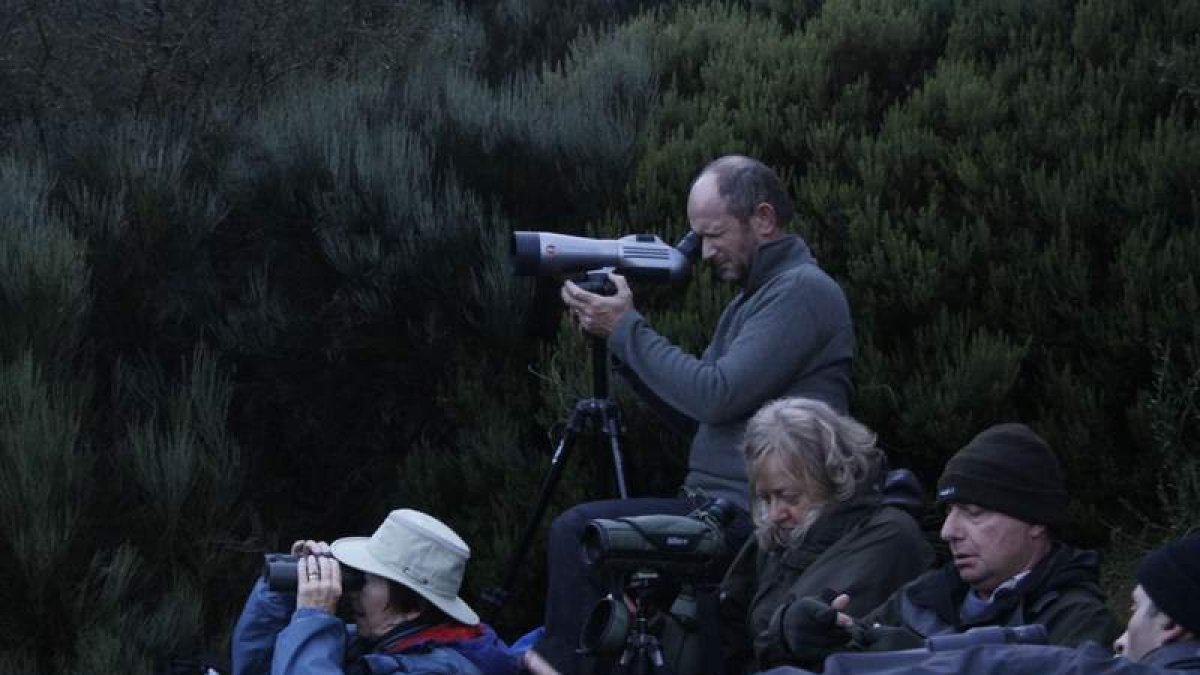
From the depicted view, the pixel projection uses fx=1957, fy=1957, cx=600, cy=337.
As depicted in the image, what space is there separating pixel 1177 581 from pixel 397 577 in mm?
2281

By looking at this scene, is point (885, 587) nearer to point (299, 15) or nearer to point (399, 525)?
point (399, 525)

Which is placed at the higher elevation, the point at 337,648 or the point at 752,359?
the point at 752,359

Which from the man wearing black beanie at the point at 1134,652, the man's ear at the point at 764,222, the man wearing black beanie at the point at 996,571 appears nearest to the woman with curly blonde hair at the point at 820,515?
the man wearing black beanie at the point at 996,571

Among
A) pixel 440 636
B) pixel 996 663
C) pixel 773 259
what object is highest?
pixel 996 663

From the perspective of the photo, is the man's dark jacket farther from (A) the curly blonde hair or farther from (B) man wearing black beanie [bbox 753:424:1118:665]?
(A) the curly blonde hair

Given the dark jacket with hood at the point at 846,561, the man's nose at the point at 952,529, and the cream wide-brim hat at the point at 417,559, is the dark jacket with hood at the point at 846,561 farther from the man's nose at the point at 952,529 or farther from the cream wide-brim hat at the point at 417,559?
the cream wide-brim hat at the point at 417,559

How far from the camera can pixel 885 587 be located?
15.4 ft

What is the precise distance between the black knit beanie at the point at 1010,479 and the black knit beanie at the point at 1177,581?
805mm

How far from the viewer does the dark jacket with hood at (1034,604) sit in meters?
4.14

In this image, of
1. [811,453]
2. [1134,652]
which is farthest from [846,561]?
[1134,652]

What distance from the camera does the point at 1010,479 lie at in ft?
14.4

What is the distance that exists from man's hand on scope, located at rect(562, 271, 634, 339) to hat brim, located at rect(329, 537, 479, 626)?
3.19 ft

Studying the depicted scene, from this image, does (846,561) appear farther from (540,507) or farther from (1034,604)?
(540,507)

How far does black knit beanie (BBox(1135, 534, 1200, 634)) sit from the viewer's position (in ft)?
11.4
